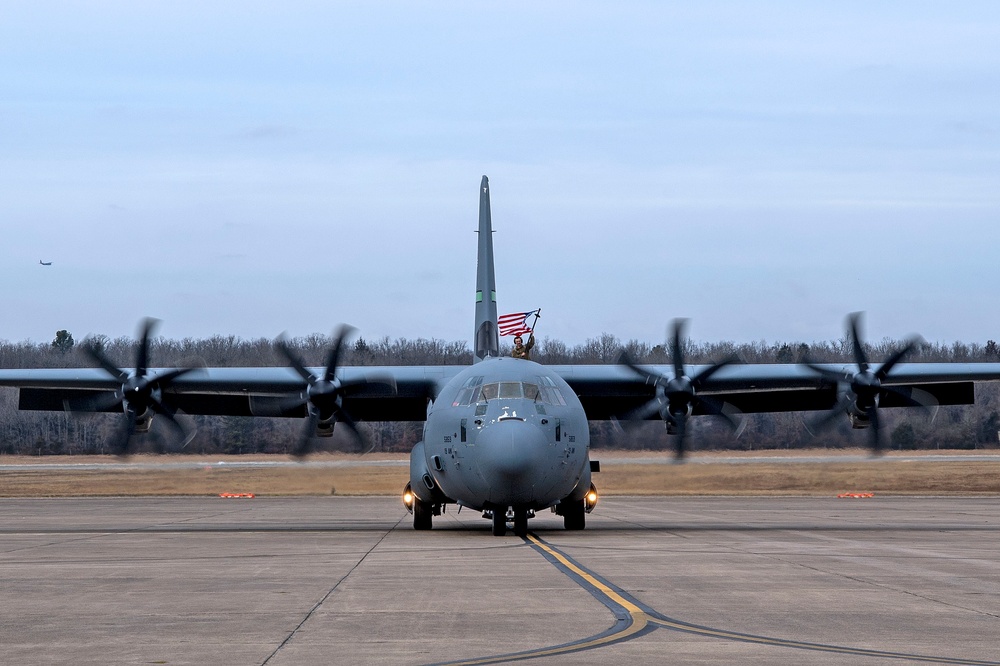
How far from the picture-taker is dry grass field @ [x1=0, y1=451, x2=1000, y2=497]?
147ft

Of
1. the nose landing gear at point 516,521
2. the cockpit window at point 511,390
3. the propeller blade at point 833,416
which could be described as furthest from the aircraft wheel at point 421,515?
the propeller blade at point 833,416

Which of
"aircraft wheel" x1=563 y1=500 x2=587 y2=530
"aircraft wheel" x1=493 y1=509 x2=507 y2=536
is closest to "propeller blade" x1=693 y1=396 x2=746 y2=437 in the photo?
"aircraft wheel" x1=563 y1=500 x2=587 y2=530

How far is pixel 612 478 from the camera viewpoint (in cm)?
4538

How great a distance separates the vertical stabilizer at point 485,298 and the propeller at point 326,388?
245 centimetres

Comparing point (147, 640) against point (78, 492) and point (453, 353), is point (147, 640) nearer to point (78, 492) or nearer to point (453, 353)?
point (78, 492)

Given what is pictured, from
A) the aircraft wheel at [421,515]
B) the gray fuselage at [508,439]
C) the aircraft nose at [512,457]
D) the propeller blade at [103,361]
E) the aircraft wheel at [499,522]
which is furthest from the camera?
the propeller blade at [103,361]

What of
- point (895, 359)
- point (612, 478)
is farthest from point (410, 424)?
point (895, 359)

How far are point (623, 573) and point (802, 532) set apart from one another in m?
9.75

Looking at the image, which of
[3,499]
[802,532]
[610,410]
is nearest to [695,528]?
[802,532]

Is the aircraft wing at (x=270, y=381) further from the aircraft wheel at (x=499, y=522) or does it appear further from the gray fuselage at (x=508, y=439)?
the aircraft wheel at (x=499, y=522)

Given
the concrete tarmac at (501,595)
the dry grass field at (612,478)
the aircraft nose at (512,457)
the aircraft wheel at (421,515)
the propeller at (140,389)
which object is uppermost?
the propeller at (140,389)

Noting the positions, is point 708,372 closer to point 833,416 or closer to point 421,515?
point 833,416

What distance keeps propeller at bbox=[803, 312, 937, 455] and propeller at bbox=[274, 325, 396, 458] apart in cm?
1063

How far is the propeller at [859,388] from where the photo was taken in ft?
91.8
